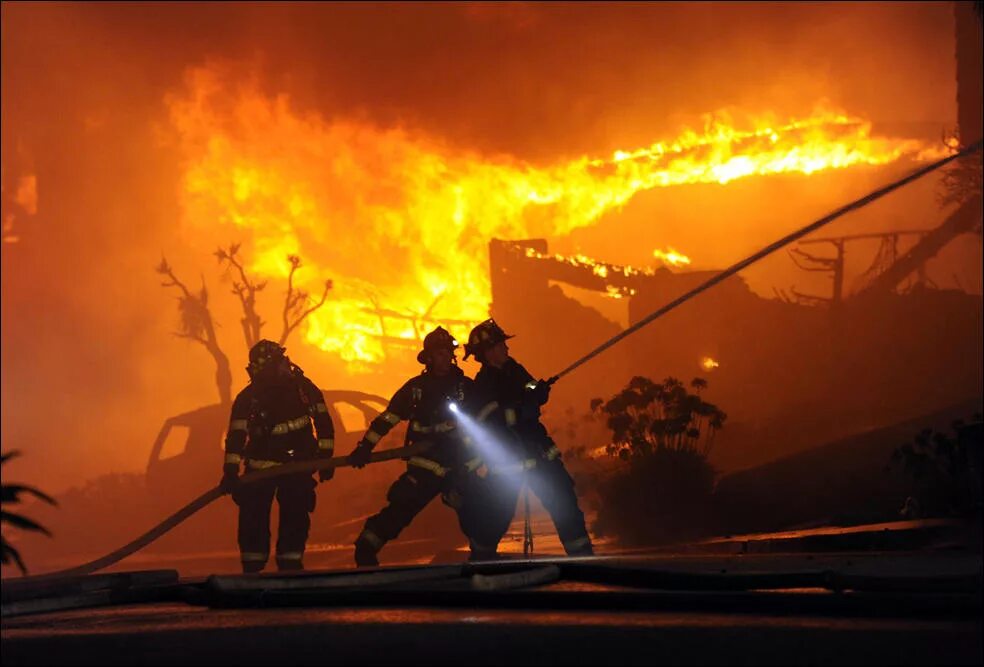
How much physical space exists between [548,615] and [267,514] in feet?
21.4

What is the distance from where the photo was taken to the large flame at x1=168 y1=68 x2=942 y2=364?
4081 cm

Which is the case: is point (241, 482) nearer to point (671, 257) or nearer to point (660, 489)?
point (660, 489)

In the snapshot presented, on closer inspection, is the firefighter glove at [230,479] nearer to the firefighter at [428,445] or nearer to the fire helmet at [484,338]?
the firefighter at [428,445]

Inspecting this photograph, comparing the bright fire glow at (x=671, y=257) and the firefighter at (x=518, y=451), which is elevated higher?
the bright fire glow at (x=671, y=257)

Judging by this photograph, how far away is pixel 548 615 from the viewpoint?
679cm

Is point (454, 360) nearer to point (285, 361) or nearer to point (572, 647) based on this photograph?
point (285, 361)

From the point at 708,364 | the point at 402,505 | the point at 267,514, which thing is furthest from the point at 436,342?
the point at 708,364

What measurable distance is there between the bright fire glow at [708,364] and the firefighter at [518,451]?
22329 mm

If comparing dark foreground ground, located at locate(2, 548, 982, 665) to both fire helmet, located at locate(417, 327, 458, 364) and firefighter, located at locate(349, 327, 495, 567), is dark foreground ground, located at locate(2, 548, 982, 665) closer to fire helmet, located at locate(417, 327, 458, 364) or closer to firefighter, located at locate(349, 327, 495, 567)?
firefighter, located at locate(349, 327, 495, 567)

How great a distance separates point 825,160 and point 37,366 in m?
30.9

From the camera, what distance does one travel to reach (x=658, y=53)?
47.1 metres

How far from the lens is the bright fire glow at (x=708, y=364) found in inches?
1313

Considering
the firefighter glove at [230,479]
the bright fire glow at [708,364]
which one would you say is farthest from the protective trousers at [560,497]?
the bright fire glow at [708,364]

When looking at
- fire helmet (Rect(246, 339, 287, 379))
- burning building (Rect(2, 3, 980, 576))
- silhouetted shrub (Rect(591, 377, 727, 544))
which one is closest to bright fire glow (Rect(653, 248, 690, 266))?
burning building (Rect(2, 3, 980, 576))
